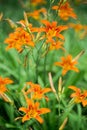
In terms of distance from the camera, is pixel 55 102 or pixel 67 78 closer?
pixel 55 102

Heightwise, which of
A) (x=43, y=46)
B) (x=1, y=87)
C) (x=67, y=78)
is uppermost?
(x=43, y=46)

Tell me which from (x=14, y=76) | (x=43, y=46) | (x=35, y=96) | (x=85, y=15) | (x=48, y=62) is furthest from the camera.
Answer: (x=85, y=15)

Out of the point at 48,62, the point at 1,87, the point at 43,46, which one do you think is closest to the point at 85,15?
the point at 48,62

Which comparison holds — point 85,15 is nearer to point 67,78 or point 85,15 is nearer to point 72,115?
point 67,78

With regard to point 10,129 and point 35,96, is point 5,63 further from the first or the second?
point 35,96

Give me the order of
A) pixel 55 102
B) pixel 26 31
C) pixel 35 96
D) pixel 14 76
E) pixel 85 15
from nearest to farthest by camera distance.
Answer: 1. pixel 35 96
2. pixel 26 31
3. pixel 55 102
4. pixel 14 76
5. pixel 85 15

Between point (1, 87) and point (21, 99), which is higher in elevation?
point (1, 87)

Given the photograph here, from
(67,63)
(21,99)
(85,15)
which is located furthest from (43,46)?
(85,15)

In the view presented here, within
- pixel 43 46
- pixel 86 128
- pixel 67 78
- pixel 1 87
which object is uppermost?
pixel 43 46

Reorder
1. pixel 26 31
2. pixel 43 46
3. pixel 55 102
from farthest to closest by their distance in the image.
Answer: pixel 55 102 < pixel 43 46 < pixel 26 31
